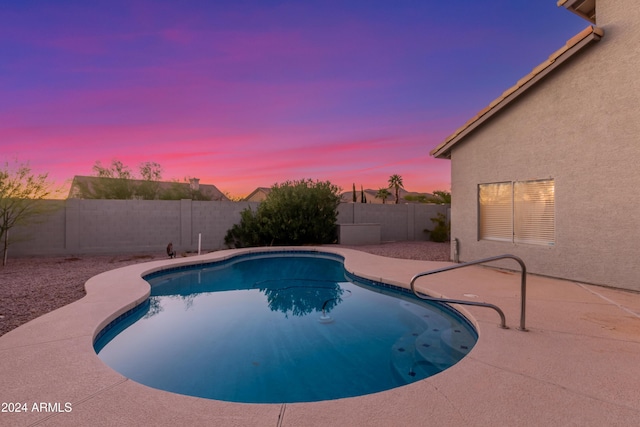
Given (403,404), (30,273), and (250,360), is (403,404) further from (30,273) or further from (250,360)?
(30,273)

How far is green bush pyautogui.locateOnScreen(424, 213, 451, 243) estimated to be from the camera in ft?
61.8

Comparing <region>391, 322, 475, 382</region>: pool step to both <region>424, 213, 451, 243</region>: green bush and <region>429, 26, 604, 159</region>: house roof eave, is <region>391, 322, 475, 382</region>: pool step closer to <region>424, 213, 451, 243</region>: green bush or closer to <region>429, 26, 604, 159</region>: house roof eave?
<region>429, 26, 604, 159</region>: house roof eave

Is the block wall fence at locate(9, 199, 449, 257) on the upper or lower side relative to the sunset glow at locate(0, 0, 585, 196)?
lower

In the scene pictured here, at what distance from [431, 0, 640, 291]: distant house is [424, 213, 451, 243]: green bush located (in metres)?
9.06

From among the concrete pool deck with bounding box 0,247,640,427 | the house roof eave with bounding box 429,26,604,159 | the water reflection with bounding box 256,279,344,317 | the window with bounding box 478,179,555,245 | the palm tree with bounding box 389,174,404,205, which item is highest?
the palm tree with bounding box 389,174,404,205

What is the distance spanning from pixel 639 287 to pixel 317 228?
39.9 ft

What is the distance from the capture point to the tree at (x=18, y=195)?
11.5 m

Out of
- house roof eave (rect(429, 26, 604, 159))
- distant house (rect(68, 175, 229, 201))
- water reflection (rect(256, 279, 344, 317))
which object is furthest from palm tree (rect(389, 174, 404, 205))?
water reflection (rect(256, 279, 344, 317))

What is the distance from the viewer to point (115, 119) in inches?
552

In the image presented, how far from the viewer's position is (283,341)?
17.7ft

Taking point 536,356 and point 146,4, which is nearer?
point 536,356

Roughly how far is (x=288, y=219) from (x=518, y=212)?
10.2 metres

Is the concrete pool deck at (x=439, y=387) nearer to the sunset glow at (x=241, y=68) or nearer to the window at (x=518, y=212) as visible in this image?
the window at (x=518, y=212)

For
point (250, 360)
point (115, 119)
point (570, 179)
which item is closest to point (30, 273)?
point (115, 119)
